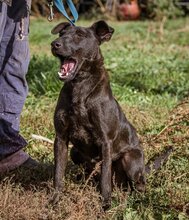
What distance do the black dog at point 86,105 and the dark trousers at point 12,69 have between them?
459 millimetres

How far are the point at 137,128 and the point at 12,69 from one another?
1.84 meters

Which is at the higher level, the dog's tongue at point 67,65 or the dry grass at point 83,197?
the dog's tongue at point 67,65

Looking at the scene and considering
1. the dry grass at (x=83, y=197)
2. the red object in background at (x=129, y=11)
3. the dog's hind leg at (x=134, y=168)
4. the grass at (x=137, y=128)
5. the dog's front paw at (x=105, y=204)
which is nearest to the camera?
the dry grass at (x=83, y=197)

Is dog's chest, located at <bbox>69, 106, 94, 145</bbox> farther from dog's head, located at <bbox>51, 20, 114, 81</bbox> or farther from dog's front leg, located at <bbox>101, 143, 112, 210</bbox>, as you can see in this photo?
dog's head, located at <bbox>51, 20, 114, 81</bbox>

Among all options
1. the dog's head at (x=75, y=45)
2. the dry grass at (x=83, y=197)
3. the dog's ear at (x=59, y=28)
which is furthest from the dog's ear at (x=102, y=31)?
the dry grass at (x=83, y=197)

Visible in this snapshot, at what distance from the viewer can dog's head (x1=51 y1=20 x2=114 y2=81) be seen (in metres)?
4.48

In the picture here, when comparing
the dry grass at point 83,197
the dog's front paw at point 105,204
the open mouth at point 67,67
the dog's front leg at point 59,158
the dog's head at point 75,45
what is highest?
the dog's head at point 75,45

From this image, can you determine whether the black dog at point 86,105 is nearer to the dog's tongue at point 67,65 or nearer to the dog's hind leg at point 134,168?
the dog's tongue at point 67,65

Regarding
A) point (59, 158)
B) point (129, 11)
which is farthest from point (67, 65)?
point (129, 11)

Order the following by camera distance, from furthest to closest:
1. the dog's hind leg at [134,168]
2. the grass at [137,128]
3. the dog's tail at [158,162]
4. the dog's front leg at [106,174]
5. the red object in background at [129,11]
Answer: the red object in background at [129,11], the dog's tail at [158,162], the dog's hind leg at [134,168], the dog's front leg at [106,174], the grass at [137,128]

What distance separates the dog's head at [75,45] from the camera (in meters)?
4.48

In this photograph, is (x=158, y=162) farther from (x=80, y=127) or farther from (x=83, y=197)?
(x=83, y=197)

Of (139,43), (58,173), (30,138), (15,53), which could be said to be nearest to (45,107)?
(30,138)

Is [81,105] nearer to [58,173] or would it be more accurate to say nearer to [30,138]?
[58,173]
